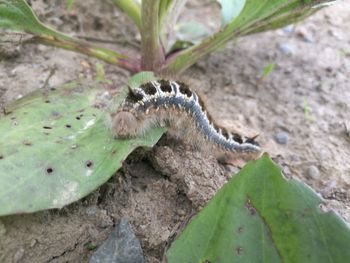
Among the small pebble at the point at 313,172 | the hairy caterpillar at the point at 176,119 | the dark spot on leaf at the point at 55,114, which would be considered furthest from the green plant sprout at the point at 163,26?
the small pebble at the point at 313,172

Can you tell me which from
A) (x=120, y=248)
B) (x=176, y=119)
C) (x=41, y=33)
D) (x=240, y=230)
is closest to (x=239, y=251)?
(x=240, y=230)

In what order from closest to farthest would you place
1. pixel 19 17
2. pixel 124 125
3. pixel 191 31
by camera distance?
pixel 124 125
pixel 19 17
pixel 191 31

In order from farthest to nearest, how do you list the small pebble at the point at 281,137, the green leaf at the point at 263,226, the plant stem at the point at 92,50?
1. the small pebble at the point at 281,137
2. the plant stem at the point at 92,50
3. the green leaf at the point at 263,226

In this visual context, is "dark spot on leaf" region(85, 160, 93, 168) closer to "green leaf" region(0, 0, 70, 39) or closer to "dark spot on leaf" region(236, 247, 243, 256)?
"dark spot on leaf" region(236, 247, 243, 256)

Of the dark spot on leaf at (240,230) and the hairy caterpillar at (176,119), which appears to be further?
the hairy caterpillar at (176,119)

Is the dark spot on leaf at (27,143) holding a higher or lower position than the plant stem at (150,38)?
lower

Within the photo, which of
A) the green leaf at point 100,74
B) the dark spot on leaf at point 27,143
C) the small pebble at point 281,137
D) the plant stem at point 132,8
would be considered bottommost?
the green leaf at point 100,74

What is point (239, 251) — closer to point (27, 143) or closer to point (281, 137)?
point (27, 143)

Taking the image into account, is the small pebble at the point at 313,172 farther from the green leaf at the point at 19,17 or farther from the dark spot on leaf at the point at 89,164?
the green leaf at the point at 19,17
